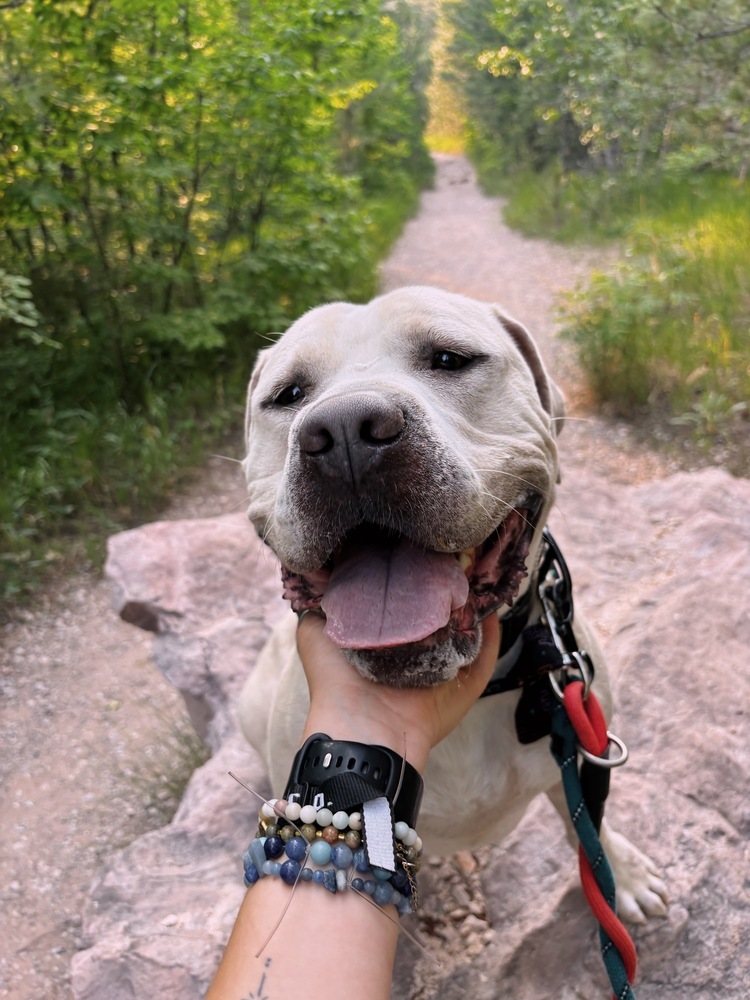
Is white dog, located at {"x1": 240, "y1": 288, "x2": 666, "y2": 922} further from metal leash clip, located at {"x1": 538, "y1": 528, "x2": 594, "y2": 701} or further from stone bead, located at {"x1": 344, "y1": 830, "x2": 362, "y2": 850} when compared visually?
stone bead, located at {"x1": 344, "y1": 830, "x2": 362, "y2": 850}

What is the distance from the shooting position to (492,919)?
7.29ft

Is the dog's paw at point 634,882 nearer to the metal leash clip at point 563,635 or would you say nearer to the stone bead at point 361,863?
the metal leash clip at point 563,635

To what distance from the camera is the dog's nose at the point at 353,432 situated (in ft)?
4.54

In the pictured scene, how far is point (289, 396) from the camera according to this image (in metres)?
1.93

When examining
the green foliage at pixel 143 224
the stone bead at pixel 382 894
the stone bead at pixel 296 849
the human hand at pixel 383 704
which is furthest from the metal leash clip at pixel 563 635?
the green foliage at pixel 143 224

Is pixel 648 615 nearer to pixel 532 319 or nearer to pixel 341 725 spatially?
pixel 341 725

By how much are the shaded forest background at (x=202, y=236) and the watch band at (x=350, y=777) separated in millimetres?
3545

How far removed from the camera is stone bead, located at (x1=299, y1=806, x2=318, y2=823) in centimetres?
128

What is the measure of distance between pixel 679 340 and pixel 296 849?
5.55 meters

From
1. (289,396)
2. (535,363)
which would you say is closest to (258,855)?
(289,396)

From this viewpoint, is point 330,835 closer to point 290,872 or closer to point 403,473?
point 290,872

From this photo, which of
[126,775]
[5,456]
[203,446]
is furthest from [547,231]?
[126,775]

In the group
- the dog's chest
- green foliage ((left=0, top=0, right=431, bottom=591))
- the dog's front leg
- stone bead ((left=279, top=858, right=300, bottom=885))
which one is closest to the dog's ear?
the dog's chest

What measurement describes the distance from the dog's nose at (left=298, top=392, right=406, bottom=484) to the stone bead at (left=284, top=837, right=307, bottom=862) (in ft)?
2.24
